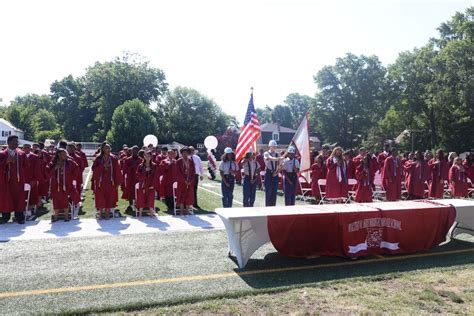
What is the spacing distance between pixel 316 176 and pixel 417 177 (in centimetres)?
347

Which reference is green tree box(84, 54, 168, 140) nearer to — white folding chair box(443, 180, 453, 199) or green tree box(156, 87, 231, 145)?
green tree box(156, 87, 231, 145)

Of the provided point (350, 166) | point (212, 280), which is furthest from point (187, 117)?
point (212, 280)

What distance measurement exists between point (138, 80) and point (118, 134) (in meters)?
18.6

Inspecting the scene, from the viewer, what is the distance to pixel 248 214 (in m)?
6.42

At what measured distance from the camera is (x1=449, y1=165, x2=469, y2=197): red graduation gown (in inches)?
599

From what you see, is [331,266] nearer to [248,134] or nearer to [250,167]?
[250,167]

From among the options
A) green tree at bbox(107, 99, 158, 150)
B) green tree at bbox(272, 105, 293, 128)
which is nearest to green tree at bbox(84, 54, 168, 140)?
green tree at bbox(107, 99, 158, 150)

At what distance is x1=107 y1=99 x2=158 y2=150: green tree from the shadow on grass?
4998 centimetres

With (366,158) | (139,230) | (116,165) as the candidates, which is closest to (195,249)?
(139,230)

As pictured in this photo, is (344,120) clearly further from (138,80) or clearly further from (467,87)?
(138,80)

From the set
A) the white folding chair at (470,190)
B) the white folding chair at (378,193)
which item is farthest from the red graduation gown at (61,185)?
the white folding chair at (470,190)

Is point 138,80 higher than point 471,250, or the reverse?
point 138,80

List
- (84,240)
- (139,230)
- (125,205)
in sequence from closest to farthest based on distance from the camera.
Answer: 1. (84,240)
2. (139,230)
3. (125,205)

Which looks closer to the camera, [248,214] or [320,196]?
[248,214]
